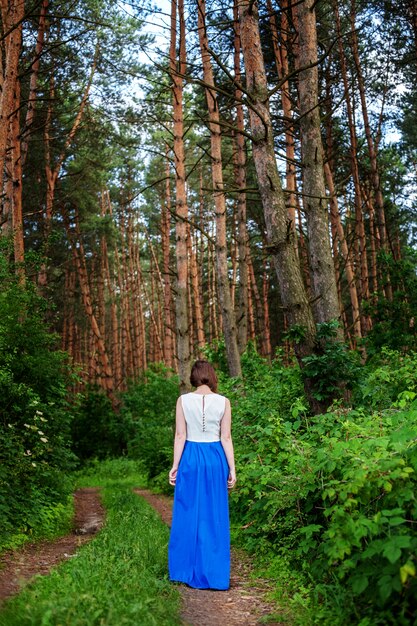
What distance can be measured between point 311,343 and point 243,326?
7.63 m

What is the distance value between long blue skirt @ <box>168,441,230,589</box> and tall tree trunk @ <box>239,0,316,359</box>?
1.92m

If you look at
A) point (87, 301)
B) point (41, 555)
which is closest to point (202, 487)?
point (41, 555)

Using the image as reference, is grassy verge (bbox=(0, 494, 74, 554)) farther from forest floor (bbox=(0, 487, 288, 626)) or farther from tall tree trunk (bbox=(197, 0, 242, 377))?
tall tree trunk (bbox=(197, 0, 242, 377))

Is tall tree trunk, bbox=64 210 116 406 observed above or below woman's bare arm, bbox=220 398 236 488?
above

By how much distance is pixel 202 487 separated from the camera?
17.0ft

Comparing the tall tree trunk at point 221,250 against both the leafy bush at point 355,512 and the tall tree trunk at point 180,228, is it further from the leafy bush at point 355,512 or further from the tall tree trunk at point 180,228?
the leafy bush at point 355,512

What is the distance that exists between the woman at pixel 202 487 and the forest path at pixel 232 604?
0.54ft

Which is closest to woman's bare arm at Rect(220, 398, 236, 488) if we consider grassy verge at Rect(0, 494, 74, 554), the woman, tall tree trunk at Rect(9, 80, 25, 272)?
the woman

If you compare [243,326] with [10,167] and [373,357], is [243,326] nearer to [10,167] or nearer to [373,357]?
[373,357]

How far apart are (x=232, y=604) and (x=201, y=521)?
2.62ft

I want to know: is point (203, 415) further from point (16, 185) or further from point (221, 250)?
point (16, 185)

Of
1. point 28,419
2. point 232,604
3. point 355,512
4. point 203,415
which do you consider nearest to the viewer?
point 355,512

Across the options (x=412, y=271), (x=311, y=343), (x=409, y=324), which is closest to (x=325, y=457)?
(x=311, y=343)

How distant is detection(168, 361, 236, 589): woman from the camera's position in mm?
4953
